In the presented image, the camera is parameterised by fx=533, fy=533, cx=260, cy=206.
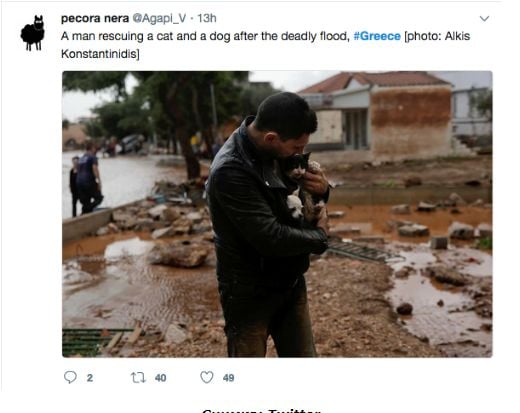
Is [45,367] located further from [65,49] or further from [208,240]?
[208,240]

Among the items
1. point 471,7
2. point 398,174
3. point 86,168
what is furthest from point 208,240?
point 398,174

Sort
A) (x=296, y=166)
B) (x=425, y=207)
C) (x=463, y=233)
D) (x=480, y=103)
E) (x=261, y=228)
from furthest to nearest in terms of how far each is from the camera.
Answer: (x=480, y=103) → (x=425, y=207) → (x=463, y=233) → (x=296, y=166) → (x=261, y=228)

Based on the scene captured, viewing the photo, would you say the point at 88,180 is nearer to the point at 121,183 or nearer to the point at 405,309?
the point at 121,183

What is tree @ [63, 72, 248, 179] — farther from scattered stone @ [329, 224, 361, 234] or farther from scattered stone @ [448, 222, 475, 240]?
scattered stone @ [448, 222, 475, 240]

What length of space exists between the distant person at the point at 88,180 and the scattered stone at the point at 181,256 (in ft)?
6.81

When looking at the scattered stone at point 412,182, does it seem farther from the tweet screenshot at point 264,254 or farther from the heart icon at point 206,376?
the heart icon at point 206,376

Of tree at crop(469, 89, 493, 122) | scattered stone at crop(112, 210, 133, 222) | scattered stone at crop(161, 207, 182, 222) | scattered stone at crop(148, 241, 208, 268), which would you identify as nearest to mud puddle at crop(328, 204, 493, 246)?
scattered stone at crop(148, 241, 208, 268)

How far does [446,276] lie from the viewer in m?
4.50

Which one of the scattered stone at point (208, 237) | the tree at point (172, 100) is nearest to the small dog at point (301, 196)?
the tree at point (172, 100)

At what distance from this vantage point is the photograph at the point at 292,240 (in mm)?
1746

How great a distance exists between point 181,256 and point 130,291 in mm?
754

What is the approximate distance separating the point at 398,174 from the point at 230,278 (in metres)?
10.7

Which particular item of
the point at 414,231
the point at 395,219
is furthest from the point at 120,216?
the point at 414,231
